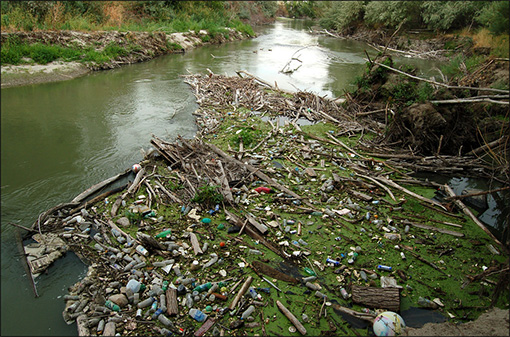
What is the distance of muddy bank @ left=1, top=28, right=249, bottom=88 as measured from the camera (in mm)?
12406

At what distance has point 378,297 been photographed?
12.8ft

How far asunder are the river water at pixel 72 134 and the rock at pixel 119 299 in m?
0.50

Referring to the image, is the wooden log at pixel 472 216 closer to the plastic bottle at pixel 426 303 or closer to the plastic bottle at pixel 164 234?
the plastic bottle at pixel 426 303

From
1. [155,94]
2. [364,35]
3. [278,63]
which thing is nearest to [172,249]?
[155,94]

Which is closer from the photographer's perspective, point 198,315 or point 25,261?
point 198,315

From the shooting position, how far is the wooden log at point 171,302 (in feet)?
12.1

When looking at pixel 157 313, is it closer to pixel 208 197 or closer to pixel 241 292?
pixel 241 292

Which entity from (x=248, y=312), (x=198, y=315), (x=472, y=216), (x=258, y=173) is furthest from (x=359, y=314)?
(x=258, y=173)

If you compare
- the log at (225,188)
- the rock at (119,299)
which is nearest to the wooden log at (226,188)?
the log at (225,188)

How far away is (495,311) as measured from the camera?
370 centimetres

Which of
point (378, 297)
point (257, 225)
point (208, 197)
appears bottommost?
point (378, 297)

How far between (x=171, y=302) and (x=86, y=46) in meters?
16.4

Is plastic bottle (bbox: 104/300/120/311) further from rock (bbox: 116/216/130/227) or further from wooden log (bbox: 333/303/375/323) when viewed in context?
wooden log (bbox: 333/303/375/323)

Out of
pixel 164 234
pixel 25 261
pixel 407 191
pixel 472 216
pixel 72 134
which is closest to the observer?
pixel 25 261
